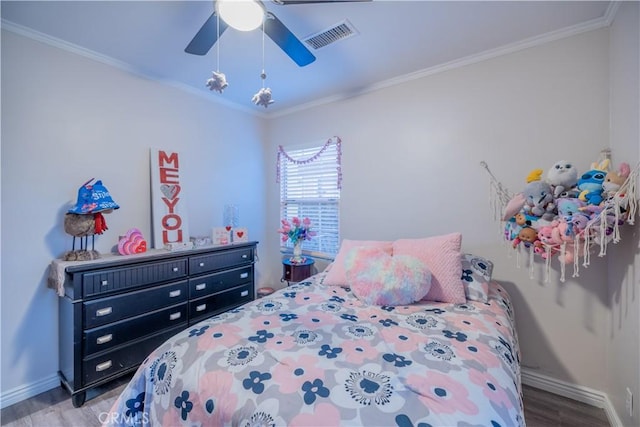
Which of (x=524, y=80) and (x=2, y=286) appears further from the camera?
(x=524, y=80)

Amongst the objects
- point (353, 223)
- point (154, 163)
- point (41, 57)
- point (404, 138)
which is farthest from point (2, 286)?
point (404, 138)

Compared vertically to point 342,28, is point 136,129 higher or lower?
lower

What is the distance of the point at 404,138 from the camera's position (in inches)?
102

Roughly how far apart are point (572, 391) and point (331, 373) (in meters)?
2.03

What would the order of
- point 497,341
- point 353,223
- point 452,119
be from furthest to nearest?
1. point 353,223
2. point 452,119
3. point 497,341

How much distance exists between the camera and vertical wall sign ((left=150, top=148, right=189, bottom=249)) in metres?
2.49

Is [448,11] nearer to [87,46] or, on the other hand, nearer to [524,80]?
[524,80]

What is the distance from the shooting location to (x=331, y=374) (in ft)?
3.20

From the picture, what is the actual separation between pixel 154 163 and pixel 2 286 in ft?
4.32

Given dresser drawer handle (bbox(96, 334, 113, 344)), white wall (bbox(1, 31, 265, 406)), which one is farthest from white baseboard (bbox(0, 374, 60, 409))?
dresser drawer handle (bbox(96, 334, 113, 344))

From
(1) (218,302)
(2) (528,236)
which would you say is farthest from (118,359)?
(2) (528,236)

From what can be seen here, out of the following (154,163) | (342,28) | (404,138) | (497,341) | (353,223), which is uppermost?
(342,28)

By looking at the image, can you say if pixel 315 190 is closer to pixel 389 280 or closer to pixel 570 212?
pixel 389 280

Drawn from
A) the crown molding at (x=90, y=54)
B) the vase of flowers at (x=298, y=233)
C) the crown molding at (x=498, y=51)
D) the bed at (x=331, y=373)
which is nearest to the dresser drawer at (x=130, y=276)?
the bed at (x=331, y=373)
